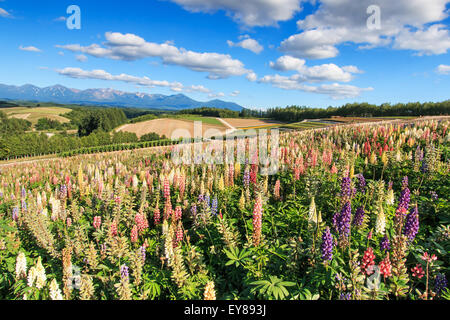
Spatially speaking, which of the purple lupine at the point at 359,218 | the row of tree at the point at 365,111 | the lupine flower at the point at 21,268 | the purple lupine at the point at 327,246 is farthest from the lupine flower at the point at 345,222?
the row of tree at the point at 365,111

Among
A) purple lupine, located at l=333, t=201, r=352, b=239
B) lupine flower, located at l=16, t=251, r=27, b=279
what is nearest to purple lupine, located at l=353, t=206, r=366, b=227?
purple lupine, located at l=333, t=201, r=352, b=239

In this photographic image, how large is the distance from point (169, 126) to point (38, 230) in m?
93.2

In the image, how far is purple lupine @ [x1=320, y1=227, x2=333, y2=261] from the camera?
Answer: 3691mm

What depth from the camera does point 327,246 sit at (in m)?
3.70

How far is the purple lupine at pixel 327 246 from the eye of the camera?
3.69 meters

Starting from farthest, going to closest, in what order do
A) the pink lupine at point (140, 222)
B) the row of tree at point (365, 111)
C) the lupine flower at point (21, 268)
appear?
the row of tree at point (365, 111), the pink lupine at point (140, 222), the lupine flower at point (21, 268)

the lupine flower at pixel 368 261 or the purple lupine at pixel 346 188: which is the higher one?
the purple lupine at pixel 346 188

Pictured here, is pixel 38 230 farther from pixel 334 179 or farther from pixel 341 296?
pixel 334 179

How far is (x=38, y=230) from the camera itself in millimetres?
5797

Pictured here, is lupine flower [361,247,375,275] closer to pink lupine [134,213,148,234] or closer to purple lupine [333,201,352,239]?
purple lupine [333,201,352,239]

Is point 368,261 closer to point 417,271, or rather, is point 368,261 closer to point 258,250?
point 417,271

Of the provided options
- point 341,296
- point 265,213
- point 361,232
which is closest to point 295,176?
point 265,213

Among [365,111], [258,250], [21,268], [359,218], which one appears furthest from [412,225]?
[365,111]

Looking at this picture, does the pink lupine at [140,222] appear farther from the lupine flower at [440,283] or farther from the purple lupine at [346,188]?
the lupine flower at [440,283]
